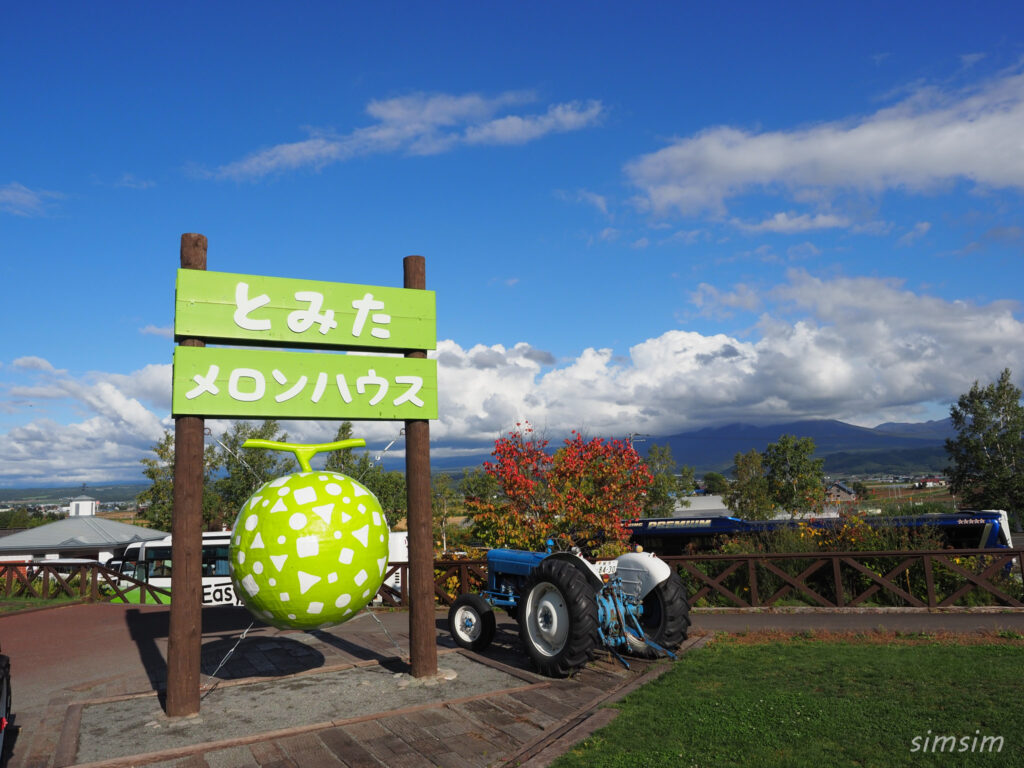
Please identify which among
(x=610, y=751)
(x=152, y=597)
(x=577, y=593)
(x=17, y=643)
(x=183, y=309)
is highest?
(x=183, y=309)

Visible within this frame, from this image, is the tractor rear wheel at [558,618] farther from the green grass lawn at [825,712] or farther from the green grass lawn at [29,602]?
the green grass lawn at [29,602]

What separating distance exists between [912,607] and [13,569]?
22.7 m

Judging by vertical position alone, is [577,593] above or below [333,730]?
above

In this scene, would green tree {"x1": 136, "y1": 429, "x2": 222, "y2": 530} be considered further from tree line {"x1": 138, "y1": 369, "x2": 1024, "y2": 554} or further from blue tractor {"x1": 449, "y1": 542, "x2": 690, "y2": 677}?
blue tractor {"x1": 449, "y1": 542, "x2": 690, "y2": 677}

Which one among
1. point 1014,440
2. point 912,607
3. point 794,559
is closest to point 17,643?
point 794,559

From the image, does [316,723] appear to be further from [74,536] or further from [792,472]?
[792,472]

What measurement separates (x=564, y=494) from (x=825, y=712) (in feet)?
41.5

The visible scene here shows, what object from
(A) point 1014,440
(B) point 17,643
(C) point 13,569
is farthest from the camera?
(A) point 1014,440

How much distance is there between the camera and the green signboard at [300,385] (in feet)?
22.7

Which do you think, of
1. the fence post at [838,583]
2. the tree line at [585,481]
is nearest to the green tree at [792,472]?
the tree line at [585,481]

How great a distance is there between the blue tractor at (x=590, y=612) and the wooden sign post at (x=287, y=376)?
1366 mm

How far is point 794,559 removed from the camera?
13.3 m

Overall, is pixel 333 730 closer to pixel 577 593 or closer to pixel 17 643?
pixel 577 593

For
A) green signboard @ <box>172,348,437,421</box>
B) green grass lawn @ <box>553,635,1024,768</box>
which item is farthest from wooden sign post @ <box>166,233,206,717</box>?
green grass lawn @ <box>553,635,1024,768</box>
